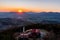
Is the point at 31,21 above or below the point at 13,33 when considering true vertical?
above

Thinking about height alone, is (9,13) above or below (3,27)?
above

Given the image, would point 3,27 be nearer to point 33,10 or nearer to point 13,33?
A: point 13,33

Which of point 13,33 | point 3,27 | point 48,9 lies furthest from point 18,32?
point 48,9

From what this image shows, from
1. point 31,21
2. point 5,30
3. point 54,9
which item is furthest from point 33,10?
point 5,30

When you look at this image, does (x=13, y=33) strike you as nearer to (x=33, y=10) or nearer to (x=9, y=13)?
(x=9, y=13)

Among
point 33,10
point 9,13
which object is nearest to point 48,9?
point 33,10

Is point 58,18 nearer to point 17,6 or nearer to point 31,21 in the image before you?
point 31,21

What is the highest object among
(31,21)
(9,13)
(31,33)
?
(9,13)

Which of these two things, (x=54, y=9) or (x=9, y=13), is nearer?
(x=9, y=13)
